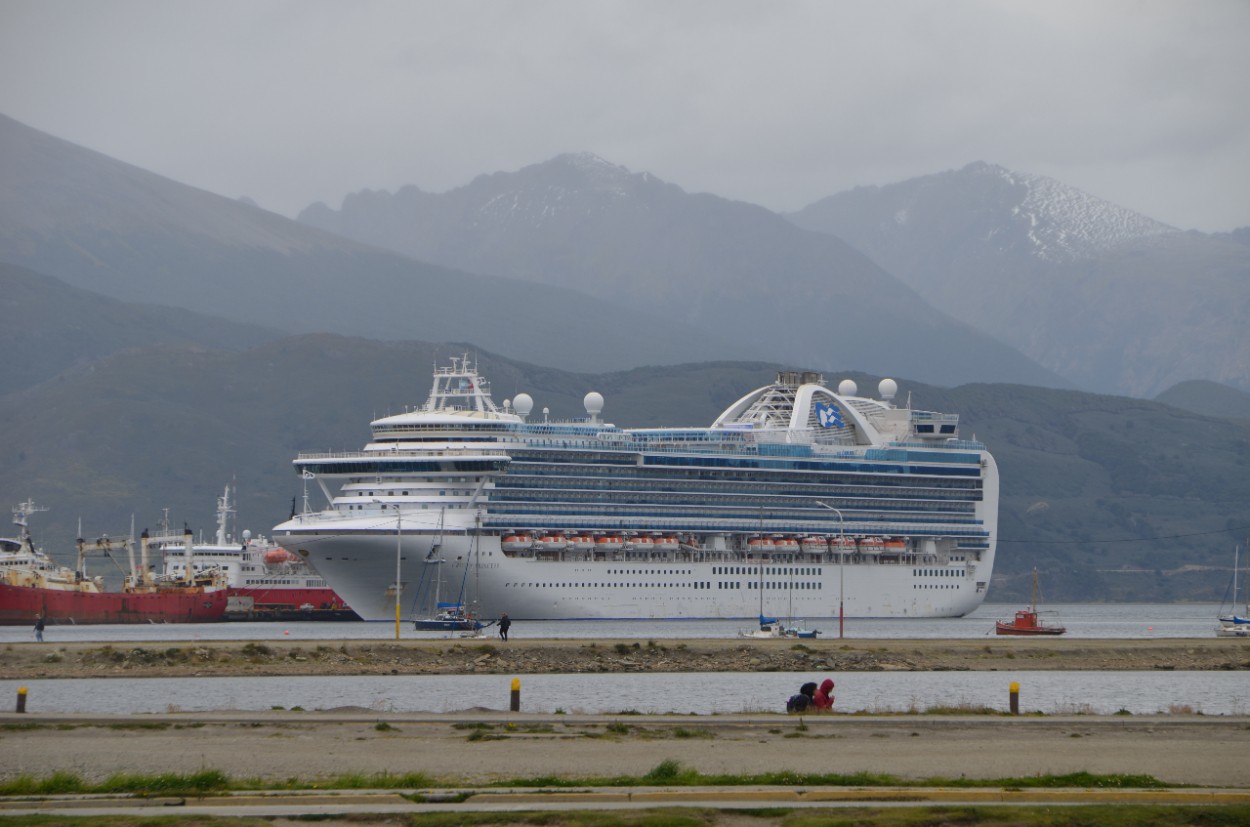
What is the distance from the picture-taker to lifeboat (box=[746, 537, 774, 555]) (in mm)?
114750

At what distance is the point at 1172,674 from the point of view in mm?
62406

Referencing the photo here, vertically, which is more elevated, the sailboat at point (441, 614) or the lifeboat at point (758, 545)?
the lifeboat at point (758, 545)

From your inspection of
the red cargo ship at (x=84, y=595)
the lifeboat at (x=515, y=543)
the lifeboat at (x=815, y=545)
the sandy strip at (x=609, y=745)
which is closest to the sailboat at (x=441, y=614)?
the lifeboat at (x=515, y=543)

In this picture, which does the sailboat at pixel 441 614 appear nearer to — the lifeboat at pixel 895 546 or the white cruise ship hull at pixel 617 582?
the white cruise ship hull at pixel 617 582

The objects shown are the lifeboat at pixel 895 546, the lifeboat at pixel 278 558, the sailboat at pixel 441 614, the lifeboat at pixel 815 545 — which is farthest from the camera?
the lifeboat at pixel 278 558

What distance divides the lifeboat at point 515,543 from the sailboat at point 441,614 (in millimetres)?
3019

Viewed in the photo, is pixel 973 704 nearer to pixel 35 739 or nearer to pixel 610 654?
pixel 610 654

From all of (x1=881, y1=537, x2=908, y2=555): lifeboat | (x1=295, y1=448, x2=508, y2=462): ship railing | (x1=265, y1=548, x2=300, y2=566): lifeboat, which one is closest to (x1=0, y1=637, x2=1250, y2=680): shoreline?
(x1=295, y1=448, x2=508, y2=462): ship railing

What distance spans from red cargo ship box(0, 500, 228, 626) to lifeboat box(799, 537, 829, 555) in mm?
38713

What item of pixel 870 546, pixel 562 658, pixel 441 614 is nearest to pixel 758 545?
pixel 870 546

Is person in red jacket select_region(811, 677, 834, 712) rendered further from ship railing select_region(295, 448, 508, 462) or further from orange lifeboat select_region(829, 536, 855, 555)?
orange lifeboat select_region(829, 536, 855, 555)

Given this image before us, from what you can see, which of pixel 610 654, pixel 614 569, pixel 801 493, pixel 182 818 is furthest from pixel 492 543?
pixel 182 818

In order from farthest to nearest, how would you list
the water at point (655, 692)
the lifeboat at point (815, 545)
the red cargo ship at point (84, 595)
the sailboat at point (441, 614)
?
the lifeboat at point (815, 545) < the red cargo ship at point (84, 595) < the sailboat at point (441, 614) < the water at point (655, 692)

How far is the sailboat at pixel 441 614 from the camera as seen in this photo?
88.2 meters
